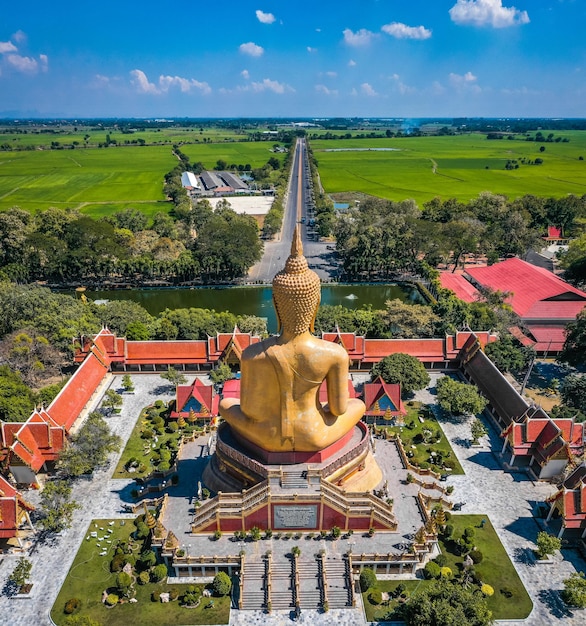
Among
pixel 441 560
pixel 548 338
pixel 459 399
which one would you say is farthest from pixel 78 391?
pixel 548 338

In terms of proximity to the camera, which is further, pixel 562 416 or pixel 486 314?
pixel 486 314

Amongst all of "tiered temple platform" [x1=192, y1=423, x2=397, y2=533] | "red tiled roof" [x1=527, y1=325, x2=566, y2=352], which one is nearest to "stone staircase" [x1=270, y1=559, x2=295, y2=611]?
"tiered temple platform" [x1=192, y1=423, x2=397, y2=533]

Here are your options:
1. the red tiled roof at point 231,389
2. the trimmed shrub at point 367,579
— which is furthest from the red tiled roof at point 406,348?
the trimmed shrub at point 367,579

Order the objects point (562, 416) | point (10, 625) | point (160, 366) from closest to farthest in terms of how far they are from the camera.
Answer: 1. point (10, 625)
2. point (562, 416)
3. point (160, 366)

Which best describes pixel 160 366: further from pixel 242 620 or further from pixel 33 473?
pixel 242 620

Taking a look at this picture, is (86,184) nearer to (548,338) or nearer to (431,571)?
(548,338)

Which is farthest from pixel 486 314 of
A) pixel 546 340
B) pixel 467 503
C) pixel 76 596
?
pixel 76 596
